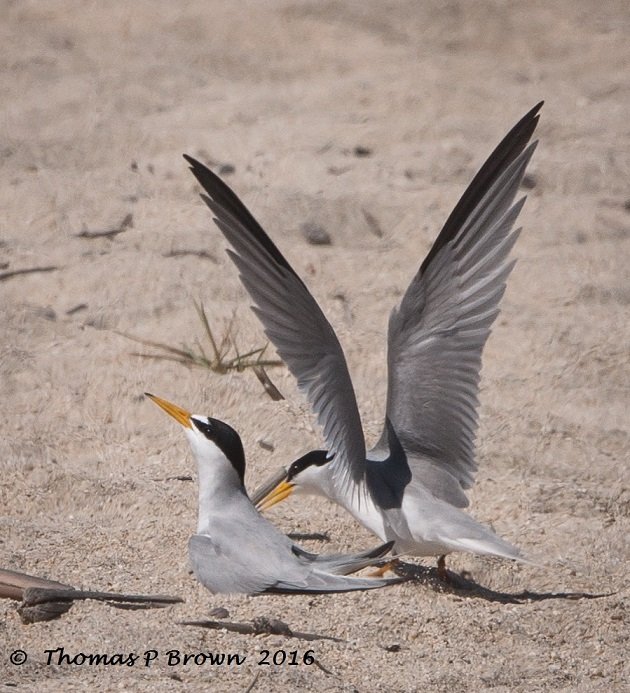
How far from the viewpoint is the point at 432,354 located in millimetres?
4559

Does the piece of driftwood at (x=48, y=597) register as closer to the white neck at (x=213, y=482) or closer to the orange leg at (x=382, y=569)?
the white neck at (x=213, y=482)

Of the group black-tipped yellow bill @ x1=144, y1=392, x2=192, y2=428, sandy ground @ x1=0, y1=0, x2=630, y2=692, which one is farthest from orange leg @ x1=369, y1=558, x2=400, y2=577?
black-tipped yellow bill @ x1=144, y1=392, x2=192, y2=428

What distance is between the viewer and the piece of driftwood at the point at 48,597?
3.71m

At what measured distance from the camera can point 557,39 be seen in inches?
312

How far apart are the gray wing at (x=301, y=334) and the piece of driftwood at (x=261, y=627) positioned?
0.70 meters

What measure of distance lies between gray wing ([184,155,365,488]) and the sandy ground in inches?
18.1

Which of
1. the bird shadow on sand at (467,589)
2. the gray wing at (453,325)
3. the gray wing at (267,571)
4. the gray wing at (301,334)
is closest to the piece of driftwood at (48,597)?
the gray wing at (267,571)

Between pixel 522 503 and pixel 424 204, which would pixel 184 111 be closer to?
pixel 424 204

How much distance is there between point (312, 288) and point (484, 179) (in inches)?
57.0

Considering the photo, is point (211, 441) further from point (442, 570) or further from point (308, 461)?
point (442, 570)

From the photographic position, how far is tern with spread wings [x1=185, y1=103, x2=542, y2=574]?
14.4 ft

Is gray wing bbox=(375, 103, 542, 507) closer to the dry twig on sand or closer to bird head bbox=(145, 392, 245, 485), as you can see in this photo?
bird head bbox=(145, 392, 245, 485)

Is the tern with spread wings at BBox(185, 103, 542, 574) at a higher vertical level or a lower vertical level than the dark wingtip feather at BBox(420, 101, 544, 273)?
lower

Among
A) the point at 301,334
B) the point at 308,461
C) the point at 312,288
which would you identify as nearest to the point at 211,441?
the point at 308,461
